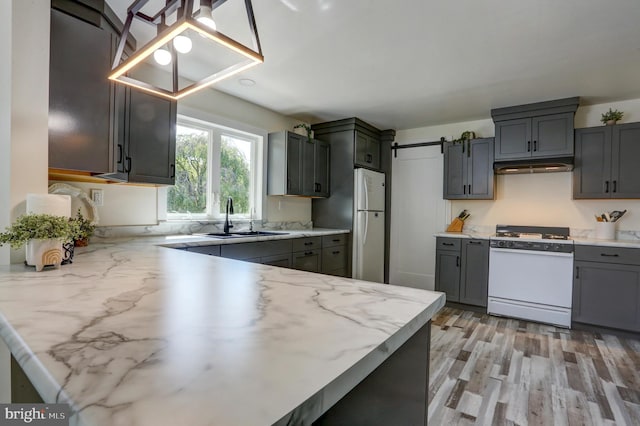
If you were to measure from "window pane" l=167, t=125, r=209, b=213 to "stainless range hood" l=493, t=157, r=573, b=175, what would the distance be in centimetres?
342

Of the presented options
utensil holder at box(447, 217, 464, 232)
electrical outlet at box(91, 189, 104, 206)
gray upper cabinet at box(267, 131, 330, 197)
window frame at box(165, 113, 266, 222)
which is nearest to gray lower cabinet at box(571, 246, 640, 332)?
utensil holder at box(447, 217, 464, 232)

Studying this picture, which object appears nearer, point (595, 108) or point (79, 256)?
point (79, 256)

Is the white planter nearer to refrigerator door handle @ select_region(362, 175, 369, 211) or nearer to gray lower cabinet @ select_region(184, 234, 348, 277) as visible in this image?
gray lower cabinet @ select_region(184, 234, 348, 277)

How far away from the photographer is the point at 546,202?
381 cm

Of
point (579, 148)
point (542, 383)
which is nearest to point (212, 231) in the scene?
point (542, 383)

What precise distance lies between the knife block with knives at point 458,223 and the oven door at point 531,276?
715mm

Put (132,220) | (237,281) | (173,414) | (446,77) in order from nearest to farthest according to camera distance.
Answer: (173,414), (237,281), (132,220), (446,77)

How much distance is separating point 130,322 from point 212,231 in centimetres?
274

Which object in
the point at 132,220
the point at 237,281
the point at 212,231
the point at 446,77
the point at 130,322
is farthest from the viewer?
the point at 212,231

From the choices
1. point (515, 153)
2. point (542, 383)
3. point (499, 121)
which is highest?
point (499, 121)

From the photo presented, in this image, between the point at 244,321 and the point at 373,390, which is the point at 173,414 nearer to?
the point at 244,321

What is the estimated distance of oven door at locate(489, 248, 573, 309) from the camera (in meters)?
3.22

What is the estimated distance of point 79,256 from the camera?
157 centimetres

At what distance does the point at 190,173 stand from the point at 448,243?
3.14 m
